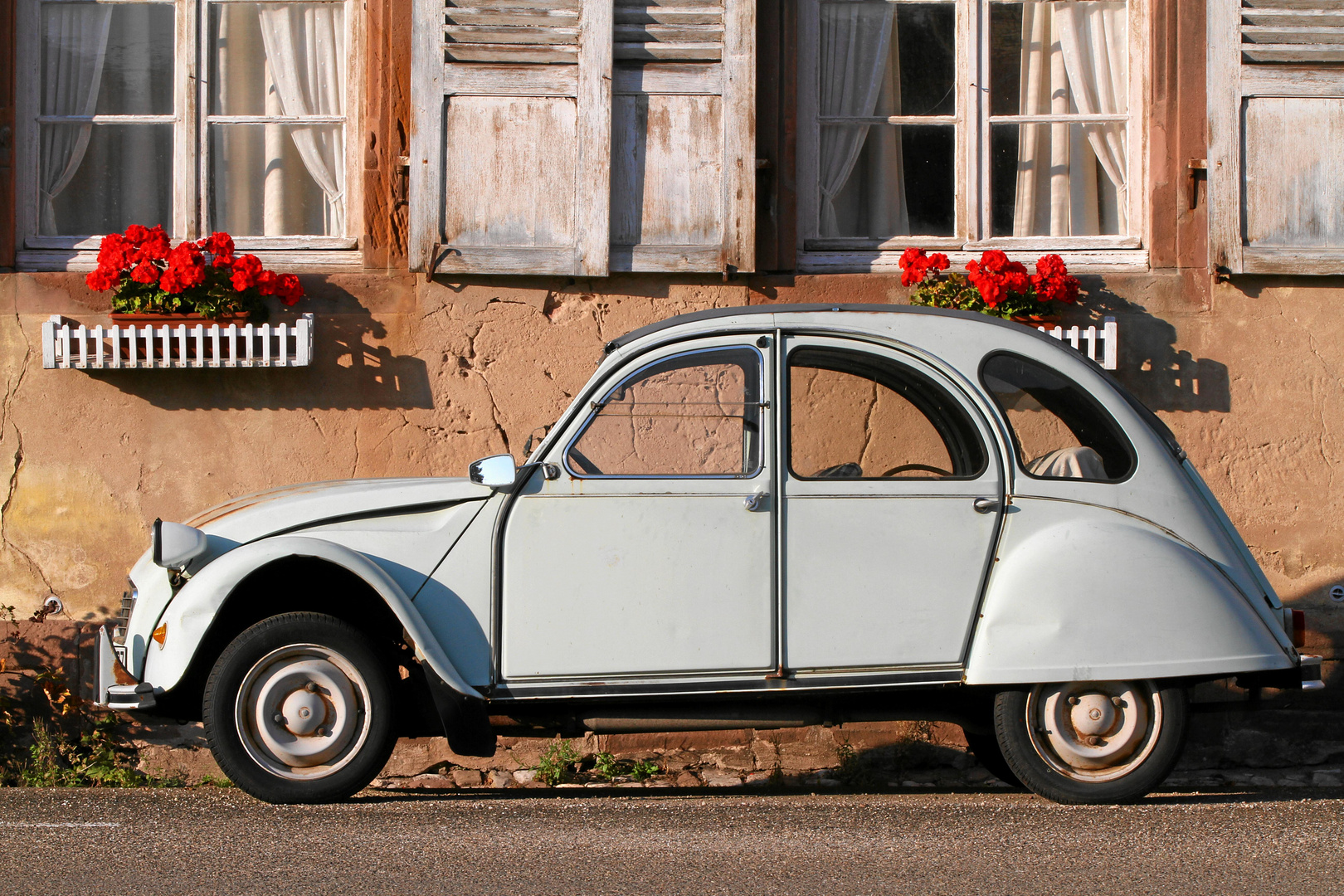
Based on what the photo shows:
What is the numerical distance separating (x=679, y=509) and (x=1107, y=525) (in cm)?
152

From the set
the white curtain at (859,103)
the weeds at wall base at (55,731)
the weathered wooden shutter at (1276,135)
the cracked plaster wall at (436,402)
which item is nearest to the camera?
the weeds at wall base at (55,731)

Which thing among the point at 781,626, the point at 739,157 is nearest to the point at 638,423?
the point at 781,626

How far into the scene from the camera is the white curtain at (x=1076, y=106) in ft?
23.9

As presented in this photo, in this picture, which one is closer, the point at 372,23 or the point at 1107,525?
the point at 1107,525

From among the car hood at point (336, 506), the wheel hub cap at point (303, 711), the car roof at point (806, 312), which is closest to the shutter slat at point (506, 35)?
the car roof at point (806, 312)

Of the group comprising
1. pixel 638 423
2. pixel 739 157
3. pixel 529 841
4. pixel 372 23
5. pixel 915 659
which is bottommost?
pixel 529 841

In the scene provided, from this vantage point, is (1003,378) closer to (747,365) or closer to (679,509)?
(747,365)

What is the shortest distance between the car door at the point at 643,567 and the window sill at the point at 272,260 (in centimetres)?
289

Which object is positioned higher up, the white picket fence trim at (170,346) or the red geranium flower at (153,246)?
the red geranium flower at (153,246)

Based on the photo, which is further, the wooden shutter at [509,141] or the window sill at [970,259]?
the window sill at [970,259]

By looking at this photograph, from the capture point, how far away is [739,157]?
6.77 metres

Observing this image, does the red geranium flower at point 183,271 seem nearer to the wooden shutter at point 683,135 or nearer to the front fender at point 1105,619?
the wooden shutter at point 683,135

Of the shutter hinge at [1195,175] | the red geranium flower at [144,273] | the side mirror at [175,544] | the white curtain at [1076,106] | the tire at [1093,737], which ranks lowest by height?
the tire at [1093,737]

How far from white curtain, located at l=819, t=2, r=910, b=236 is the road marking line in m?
4.64
